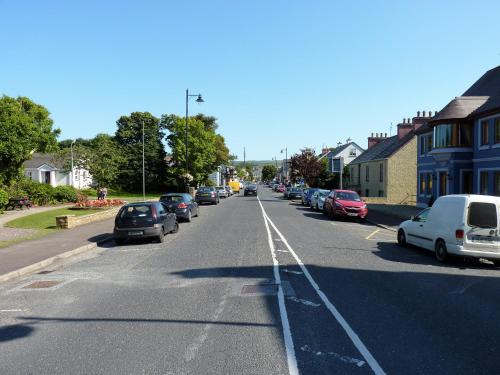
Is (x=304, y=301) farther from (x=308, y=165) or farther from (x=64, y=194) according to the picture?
(x=308, y=165)

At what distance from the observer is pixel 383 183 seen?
48.3 m

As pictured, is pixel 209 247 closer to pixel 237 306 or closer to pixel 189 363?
pixel 237 306

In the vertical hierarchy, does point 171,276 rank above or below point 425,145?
below

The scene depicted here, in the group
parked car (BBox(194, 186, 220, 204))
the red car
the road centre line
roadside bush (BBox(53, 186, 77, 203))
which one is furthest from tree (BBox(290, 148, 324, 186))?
the road centre line

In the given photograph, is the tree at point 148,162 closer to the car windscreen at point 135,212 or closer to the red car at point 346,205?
the red car at point 346,205

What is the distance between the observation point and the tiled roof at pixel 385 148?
46.7 meters

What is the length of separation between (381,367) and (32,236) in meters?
15.4

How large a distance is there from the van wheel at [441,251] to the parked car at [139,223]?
8.89m

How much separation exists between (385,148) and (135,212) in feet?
133

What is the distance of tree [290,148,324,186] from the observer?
206 feet

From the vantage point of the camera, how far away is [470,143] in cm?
2800

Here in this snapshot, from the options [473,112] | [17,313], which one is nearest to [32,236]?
[17,313]

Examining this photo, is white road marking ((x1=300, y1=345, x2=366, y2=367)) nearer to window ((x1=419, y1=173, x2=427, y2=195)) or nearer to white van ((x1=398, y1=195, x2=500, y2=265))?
white van ((x1=398, y1=195, x2=500, y2=265))

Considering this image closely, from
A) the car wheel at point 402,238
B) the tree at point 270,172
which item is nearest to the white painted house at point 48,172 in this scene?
the car wheel at point 402,238
